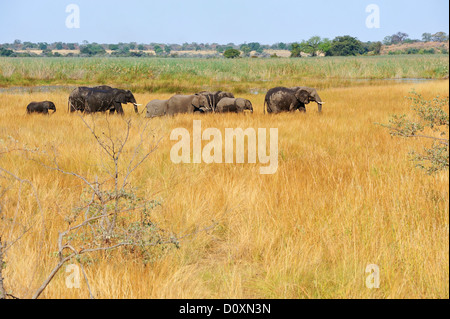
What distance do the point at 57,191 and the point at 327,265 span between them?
9.81ft

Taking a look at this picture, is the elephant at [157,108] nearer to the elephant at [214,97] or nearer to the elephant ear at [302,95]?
the elephant at [214,97]

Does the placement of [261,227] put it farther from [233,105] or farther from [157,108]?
[157,108]

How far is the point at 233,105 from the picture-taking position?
42.7 ft

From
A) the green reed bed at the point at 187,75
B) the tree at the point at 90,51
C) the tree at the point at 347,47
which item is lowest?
the green reed bed at the point at 187,75

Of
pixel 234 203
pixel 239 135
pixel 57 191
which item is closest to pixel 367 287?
pixel 234 203

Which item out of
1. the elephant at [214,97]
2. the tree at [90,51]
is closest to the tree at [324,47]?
the tree at [90,51]

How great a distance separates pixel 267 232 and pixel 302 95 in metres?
10.0

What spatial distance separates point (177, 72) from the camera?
3212cm

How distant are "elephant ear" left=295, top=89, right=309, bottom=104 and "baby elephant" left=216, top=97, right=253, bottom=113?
4.86 ft

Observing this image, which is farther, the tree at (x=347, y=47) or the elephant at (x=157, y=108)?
the tree at (x=347, y=47)

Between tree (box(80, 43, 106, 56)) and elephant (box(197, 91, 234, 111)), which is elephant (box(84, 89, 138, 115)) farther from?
tree (box(80, 43, 106, 56))

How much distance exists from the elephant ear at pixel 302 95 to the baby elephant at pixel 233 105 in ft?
4.86

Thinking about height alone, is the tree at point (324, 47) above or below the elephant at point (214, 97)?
above

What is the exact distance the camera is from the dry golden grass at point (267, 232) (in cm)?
259
